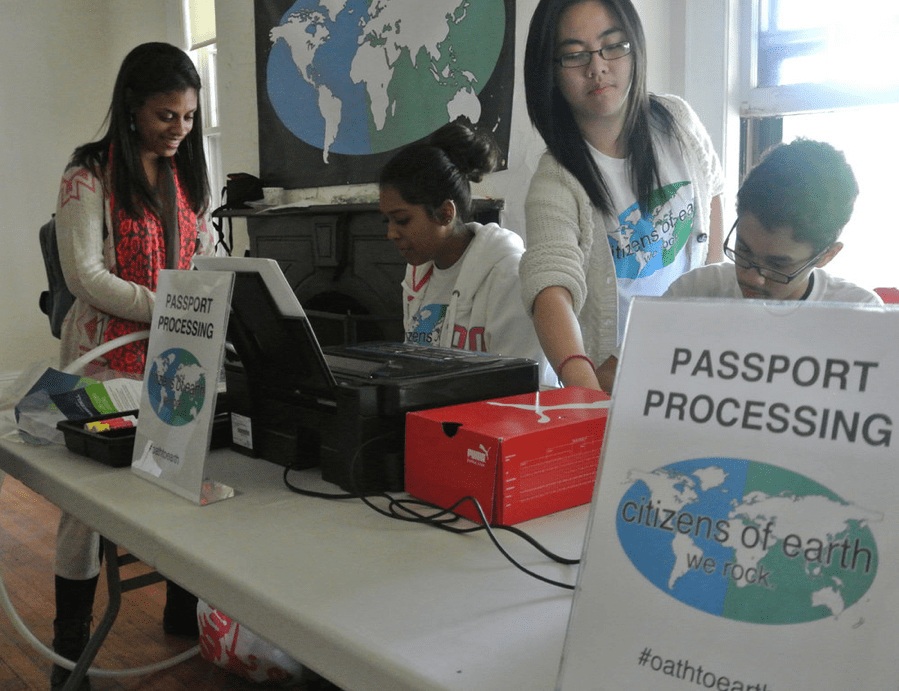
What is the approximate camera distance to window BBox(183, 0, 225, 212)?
4727 millimetres

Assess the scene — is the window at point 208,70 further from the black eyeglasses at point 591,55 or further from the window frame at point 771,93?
the black eyeglasses at point 591,55

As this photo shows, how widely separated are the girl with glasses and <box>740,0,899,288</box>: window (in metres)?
0.74

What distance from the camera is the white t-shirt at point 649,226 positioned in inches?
59.1

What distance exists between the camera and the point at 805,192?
1.17 meters

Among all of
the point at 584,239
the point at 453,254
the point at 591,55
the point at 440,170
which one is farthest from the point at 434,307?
the point at 591,55

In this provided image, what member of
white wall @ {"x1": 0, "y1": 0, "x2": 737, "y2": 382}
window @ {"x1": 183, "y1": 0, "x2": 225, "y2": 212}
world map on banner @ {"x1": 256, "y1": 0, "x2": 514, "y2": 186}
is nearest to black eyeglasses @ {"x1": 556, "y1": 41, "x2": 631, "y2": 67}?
world map on banner @ {"x1": 256, "y1": 0, "x2": 514, "y2": 186}

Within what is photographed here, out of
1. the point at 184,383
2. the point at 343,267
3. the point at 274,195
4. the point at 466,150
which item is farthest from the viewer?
the point at 274,195

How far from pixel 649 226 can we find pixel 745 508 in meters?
1.12

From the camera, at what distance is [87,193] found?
1.63 metres

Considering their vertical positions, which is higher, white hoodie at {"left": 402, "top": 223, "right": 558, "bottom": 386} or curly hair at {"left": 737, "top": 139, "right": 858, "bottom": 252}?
curly hair at {"left": 737, "top": 139, "right": 858, "bottom": 252}

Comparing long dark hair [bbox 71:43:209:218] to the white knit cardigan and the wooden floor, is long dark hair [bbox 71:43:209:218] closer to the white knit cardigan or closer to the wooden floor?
the white knit cardigan

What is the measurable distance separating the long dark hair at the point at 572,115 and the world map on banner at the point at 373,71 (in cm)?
134

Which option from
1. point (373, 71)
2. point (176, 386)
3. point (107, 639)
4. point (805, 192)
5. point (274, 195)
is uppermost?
point (373, 71)

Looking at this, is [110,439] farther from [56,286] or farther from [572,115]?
[56,286]
